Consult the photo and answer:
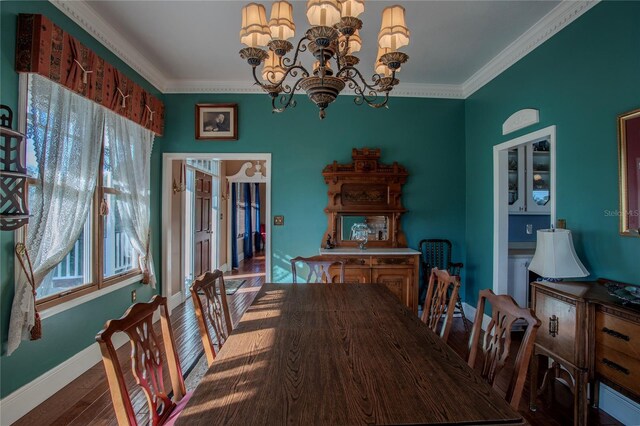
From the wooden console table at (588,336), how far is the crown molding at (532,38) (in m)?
2.03

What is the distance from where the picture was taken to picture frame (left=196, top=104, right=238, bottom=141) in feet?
13.5

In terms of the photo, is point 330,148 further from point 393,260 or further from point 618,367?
point 618,367

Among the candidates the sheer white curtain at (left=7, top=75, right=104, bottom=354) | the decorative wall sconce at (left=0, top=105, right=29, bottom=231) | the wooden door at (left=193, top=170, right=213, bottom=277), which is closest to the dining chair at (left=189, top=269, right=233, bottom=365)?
the decorative wall sconce at (left=0, top=105, right=29, bottom=231)

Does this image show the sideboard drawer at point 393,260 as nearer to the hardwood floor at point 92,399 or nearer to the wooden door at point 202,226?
the hardwood floor at point 92,399

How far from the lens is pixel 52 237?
226 cm

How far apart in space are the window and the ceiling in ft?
2.54

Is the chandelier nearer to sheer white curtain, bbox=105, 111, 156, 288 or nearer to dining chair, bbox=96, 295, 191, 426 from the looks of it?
dining chair, bbox=96, 295, 191, 426

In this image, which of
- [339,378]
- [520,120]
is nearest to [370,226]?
[520,120]

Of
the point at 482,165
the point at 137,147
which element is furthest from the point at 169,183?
the point at 482,165

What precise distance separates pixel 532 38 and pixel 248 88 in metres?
3.07

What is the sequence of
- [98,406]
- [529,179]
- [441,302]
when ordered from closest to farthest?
[441,302], [98,406], [529,179]

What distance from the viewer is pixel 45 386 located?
89.8 inches

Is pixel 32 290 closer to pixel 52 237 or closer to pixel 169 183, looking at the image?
pixel 52 237

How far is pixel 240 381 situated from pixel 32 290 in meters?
1.85
